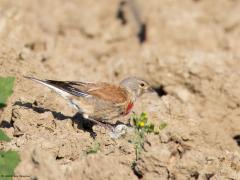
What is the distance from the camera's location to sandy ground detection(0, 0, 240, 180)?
7.31m

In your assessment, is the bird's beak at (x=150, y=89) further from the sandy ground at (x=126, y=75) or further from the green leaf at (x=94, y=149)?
the green leaf at (x=94, y=149)

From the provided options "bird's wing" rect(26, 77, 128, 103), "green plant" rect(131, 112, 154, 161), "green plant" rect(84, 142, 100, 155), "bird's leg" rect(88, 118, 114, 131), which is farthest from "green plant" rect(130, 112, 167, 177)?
"bird's wing" rect(26, 77, 128, 103)

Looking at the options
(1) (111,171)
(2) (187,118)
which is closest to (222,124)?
(2) (187,118)

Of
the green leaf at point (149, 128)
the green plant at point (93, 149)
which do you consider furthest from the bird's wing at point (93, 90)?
the green plant at point (93, 149)

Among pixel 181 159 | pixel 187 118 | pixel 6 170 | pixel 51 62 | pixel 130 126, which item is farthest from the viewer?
pixel 51 62

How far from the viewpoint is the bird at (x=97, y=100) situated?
882 cm

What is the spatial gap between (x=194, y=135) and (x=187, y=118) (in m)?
0.34

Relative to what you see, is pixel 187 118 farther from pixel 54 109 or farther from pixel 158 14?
pixel 158 14

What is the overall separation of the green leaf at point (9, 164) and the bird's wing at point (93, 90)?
2.04 metres

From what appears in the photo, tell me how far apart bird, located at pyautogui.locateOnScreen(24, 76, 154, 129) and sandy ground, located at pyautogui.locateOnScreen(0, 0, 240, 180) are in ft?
0.71

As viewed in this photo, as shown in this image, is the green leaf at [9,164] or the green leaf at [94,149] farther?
the green leaf at [94,149]

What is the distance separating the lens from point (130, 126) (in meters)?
8.52

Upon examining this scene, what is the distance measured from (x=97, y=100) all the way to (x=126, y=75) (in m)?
2.36

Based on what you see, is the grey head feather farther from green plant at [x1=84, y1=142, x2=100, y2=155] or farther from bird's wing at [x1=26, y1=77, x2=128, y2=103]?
green plant at [x1=84, y1=142, x2=100, y2=155]
